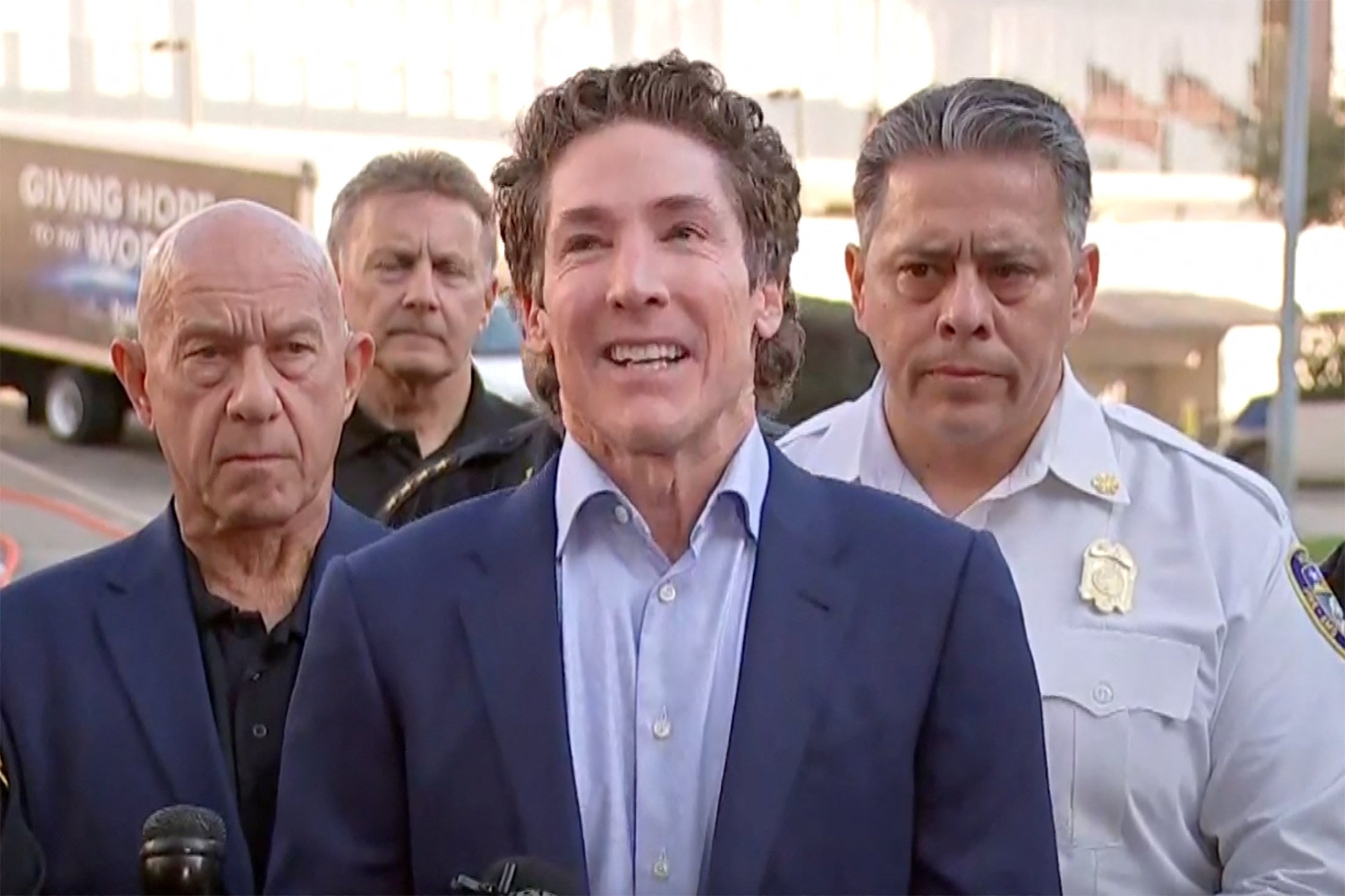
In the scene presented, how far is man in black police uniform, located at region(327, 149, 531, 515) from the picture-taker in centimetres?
323

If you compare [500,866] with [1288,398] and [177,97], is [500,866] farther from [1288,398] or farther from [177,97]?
[177,97]

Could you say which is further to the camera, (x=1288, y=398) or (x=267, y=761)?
(x=1288, y=398)

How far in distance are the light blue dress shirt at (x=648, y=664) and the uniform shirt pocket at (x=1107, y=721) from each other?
458mm

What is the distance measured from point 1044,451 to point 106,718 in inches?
40.9

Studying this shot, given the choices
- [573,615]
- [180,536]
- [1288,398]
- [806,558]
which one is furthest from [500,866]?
[1288,398]

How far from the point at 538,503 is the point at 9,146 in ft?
30.0

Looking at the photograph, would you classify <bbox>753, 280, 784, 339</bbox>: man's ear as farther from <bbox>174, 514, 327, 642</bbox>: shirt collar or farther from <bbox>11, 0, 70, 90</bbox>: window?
<bbox>11, 0, 70, 90</bbox>: window

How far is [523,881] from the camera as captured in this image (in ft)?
4.60

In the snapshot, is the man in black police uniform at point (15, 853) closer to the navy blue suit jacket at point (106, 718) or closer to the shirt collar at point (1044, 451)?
the navy blue suit jacket at point (106, 718)

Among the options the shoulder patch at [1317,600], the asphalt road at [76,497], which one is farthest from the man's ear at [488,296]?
the asphalt road at [76,497]

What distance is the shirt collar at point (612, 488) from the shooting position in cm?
164

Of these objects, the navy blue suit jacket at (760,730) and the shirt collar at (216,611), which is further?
the shirt collar at (216,611)

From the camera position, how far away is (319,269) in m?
2.16

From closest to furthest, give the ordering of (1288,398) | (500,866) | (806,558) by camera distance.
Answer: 1. (500,866)
2. (806,558)
3. (1288,398)
